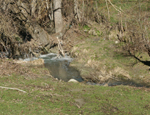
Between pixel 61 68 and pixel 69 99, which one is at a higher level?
pixel 69 99

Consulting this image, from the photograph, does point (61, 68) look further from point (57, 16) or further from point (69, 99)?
point (57, 16)

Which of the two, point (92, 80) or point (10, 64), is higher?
point (10, 64)

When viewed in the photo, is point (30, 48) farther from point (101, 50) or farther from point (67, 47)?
point (101, 50)

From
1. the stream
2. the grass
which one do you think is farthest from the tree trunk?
the grass

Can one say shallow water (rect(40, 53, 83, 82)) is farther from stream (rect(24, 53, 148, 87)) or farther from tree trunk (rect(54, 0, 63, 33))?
tree trunk (rect(54, 0, 63, 33))

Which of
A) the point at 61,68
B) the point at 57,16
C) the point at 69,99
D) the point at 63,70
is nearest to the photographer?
the point at 69,99

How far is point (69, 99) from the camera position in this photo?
8000mm

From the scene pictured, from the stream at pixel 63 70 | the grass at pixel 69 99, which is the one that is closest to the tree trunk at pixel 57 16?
the stream at pixel 63 70

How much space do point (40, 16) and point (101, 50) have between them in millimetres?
9257

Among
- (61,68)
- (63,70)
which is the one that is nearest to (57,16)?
(61,68)

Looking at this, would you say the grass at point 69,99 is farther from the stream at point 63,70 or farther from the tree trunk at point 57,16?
the tree trunk at point 57,16

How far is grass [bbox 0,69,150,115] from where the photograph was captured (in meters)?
6.88

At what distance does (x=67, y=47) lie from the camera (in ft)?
67.3

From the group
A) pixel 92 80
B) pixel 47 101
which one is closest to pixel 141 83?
pixel 92 80
